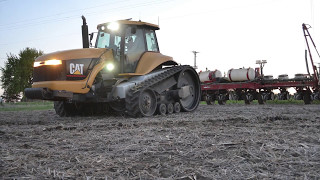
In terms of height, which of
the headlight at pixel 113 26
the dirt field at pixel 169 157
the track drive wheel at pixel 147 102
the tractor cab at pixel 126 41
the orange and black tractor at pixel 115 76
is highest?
the headlight at pixel 113 26

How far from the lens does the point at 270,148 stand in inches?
168

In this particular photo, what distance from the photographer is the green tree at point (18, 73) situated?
55.8 meters

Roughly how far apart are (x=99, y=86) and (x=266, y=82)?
1254 cm

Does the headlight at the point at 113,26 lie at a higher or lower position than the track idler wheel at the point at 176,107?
higher

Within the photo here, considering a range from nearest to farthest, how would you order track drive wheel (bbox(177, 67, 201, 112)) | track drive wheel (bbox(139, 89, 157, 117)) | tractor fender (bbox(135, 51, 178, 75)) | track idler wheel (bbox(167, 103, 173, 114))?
1. track drive wheel (bbox(139, 89, 157, 117))
2. tractor fender (bbox(135, 51, 178, 75))
3. track idler wheel (bbox(167, 103, 173, 114))
4. track drive wheel (bbox(177, 67, 201, 112))

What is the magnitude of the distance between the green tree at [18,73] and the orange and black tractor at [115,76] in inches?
1900

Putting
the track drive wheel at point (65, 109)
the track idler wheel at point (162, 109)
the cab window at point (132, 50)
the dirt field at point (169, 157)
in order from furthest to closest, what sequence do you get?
the track drive wheel at point (65, 109)
the track idler wheel at point (162, 109)
the cab window at point (132, 50)
the dirt field at point (169, 157)

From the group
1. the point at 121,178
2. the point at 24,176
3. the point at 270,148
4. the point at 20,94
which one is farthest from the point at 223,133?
the point at 20,94

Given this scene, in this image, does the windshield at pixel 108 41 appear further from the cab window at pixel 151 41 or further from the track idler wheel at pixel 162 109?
the track idler wheel at pixel 162 109

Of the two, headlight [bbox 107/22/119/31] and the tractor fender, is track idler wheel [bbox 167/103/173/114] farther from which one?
headlight [bbox 107/22/119/31]

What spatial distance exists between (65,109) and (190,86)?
186 inches

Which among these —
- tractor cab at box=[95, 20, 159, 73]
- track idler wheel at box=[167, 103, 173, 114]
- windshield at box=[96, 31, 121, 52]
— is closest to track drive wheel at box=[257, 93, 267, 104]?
track idler wheel at box=[167, 103, 173, 114]

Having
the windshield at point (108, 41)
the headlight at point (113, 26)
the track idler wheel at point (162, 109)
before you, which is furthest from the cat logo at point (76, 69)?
the track idler wheel at point (162, 109)

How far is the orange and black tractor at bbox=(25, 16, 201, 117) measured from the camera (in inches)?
368
